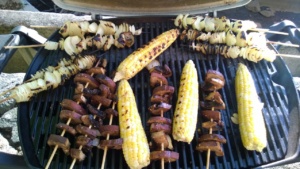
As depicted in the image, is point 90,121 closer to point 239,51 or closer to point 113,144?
point 113,144

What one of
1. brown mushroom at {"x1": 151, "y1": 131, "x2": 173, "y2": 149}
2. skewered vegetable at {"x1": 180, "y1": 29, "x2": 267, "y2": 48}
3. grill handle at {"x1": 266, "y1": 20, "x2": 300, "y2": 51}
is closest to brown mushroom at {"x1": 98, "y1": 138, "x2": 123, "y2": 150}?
brown mushroom at {"x1": 151, "y1": 131, "x2": 173, "y2": 149}

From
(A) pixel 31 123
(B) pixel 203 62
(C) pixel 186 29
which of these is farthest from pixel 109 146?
(C) pixel 186 29

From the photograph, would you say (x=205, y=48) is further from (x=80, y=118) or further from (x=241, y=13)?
(x=241, y=13)

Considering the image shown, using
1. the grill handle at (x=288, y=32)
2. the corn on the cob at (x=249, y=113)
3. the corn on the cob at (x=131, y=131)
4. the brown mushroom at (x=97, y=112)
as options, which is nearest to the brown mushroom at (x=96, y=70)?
the corn on the cob at (x=131, y=131)

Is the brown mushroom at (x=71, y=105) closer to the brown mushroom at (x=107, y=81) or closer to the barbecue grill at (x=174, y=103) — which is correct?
the barbecue grill at (x=174, y=103)

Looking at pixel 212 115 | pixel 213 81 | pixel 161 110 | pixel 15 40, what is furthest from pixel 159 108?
pixel 15 40

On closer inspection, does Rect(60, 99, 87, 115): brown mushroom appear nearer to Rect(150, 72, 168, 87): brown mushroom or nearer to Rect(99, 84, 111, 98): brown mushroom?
Rect(99, 84, 111, 98): brown mushroom
